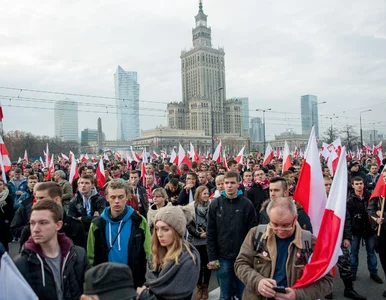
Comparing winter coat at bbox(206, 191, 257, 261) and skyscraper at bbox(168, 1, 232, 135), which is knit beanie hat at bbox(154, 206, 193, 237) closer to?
winter coat at bbox(206, 191, 257, 261)

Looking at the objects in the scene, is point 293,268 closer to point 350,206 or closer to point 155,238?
point 155,238

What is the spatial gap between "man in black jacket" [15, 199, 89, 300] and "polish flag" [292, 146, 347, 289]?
1.65 metres

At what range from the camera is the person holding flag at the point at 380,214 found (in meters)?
4.76

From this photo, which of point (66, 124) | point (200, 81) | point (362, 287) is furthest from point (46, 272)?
point (66, 124)

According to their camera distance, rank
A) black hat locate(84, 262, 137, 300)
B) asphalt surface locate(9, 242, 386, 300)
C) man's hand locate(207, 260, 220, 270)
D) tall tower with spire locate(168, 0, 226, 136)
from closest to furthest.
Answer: black hat locate(84, 262, 137, 300), man's hand locate(207, 260, 220, 270), asphalt surface locate(9, 242, 386, 300), tall tower with spire locate(168, 0, 226, 136)

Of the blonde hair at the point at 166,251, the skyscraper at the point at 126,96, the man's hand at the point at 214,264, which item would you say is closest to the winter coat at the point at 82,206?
the man's hand at the point at 214,264

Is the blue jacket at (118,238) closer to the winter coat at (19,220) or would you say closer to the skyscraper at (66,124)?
the winter coat at (19,220)

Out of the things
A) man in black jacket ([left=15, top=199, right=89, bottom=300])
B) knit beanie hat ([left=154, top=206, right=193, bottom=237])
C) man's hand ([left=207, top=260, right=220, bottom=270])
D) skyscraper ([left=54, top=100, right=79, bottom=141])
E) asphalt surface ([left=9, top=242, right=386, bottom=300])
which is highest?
skyscraper ([left=54, top=100, right=79, bottom=141])

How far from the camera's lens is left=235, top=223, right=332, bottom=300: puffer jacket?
2.50m

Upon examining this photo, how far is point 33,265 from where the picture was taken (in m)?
2.44

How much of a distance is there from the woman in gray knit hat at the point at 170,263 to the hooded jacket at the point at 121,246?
623 mm

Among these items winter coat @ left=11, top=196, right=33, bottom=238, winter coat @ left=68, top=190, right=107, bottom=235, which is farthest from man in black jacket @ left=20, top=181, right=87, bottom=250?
winter coat @ left=68, top=190, right=107, bottom=235

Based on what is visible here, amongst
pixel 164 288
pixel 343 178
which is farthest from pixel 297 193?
pixel 164 288

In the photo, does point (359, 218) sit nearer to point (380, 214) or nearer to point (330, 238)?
point (380, 214)
